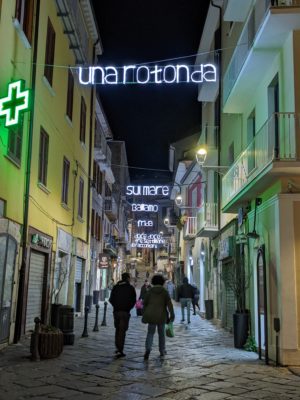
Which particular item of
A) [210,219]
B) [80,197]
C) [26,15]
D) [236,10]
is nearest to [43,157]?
[26,15]

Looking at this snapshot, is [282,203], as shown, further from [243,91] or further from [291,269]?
Result: [243,91]

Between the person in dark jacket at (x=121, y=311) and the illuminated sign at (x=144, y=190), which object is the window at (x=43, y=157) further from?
the illuminated sign at (x=144, y=190)

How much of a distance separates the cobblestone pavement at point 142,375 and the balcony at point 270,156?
12.8ft

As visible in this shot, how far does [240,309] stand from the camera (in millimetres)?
13906

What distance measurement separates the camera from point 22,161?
1323 centimetres

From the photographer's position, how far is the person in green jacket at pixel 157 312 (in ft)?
35.4

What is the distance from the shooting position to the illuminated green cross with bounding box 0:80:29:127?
11211 millimetres

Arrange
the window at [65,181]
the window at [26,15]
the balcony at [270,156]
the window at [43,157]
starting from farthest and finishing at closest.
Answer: the window at [65,181] → the window at [43,157] → the window at [26,15] → the balcony at [270,156]

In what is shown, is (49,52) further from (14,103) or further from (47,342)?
(47,342)

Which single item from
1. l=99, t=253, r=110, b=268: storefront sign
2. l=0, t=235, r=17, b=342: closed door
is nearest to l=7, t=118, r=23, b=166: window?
l=0, t=235, r=17, b=342: closed door

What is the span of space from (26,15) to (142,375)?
9.68m

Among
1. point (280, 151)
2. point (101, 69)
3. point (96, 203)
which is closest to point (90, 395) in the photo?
point (280, 151)

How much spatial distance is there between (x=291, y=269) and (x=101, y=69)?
7.97m

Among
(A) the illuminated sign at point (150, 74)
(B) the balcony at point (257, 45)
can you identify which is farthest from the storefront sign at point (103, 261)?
(A) the illuminated sign at point (150, 74)
